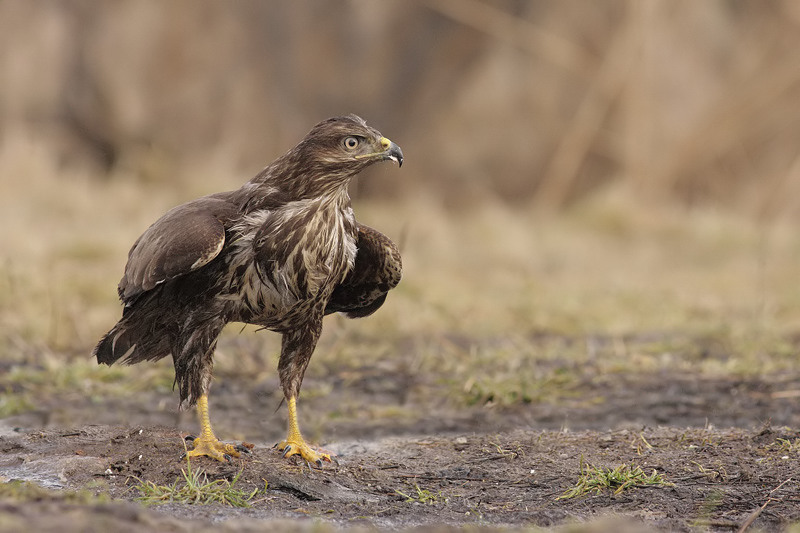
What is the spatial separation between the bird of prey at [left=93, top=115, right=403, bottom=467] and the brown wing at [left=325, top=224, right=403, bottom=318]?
211mm

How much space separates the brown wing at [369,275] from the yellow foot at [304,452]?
0.81 metres

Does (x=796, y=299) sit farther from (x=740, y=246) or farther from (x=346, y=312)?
(x=346, y=312)

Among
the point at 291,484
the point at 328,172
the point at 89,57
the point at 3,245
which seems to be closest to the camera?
the point at 291,484

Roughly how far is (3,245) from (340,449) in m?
5.59

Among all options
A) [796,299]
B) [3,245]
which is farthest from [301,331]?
[796,299]

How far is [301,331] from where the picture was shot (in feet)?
16.9

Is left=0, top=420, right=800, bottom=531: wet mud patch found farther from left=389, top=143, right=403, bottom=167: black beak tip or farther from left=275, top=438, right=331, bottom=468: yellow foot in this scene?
left=389, top=143, right=403, bottom=167: black beak tip

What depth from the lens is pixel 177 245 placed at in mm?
4578

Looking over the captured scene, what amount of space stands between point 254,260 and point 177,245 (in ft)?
1.12

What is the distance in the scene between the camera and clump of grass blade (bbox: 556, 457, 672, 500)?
4465mm

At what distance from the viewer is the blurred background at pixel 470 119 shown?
13.3 m

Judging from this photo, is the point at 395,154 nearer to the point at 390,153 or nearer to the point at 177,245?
the point at 390,153

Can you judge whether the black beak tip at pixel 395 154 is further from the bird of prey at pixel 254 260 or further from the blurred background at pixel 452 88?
the blurred background at pixel 452 88

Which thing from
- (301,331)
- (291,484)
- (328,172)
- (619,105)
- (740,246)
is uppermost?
(619,105)
